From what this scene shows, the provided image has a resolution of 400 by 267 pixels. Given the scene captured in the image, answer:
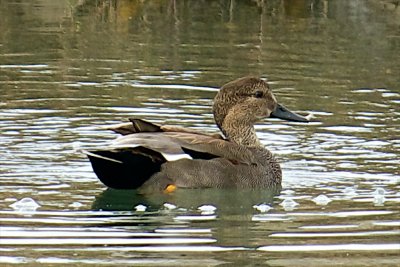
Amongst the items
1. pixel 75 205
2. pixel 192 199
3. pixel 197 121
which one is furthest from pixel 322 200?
pixel 197 121

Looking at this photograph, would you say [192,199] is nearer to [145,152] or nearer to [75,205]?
[145,152]

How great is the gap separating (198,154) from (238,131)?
907mm

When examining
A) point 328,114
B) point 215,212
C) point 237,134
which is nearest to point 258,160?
point 237,134

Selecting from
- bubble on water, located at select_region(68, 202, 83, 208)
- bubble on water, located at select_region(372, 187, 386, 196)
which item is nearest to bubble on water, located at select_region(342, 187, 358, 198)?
bubble on water, located at select_region(372, 187, 386, 196)

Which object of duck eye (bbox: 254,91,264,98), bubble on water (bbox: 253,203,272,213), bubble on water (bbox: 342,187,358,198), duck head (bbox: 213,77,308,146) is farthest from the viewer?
duck eye (bbox: 254,91,264,98)

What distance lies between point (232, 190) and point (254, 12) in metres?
13.0

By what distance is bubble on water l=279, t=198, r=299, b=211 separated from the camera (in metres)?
10.3

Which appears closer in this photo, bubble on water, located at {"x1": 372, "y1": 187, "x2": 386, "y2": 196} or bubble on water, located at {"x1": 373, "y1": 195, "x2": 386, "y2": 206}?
bubble on water, located at {"x1": 373, "y1": 195, "x2": 386, "y2": 206}

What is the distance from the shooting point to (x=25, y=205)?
10.0 metres

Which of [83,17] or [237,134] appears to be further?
[83,17]

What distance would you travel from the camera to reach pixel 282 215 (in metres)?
9.99

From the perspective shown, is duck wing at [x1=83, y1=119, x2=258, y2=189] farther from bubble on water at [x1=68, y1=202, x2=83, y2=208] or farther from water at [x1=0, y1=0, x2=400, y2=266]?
bubble on water at [x1=68, y1=202, x2=83, y2=208]

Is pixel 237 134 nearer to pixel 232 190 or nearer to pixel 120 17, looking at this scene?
pixel 232 190

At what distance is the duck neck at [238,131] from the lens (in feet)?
38.9
